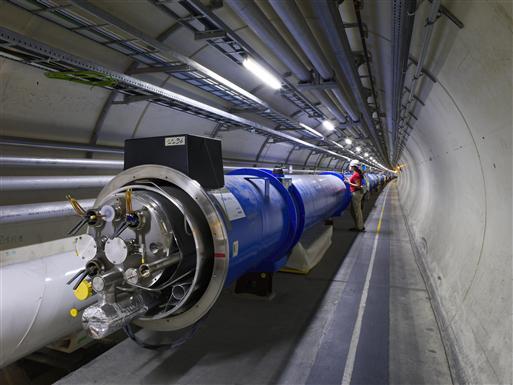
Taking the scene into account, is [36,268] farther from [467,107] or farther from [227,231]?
[467,107]

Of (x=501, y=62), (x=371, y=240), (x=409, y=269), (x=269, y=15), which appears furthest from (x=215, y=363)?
(x=371, y=240)

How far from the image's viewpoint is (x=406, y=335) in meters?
2.63

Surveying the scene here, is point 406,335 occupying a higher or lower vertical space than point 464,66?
lower

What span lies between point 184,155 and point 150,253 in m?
0.54

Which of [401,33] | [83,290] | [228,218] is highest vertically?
[401,33]

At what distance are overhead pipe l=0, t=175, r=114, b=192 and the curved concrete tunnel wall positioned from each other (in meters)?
3.00

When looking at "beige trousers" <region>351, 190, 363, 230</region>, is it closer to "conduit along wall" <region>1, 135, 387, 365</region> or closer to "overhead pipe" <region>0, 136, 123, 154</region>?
"overhead pipe" <region>0, 136, 123, 154</region>

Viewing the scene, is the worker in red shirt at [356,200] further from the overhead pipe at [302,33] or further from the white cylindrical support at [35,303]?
the white cylindrical support at [35,303]

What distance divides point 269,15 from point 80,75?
64.0 inches

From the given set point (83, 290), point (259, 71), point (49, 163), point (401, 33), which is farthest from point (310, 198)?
point (83, 290)

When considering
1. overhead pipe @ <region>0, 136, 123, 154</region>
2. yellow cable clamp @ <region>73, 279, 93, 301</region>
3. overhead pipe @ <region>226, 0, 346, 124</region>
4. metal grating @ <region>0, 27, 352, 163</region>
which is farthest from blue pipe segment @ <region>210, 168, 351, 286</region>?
overhead pipe @ <region>0, 136, 123, 154</region>

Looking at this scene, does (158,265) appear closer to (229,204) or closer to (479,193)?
(229,204)

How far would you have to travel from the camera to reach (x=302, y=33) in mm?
2518

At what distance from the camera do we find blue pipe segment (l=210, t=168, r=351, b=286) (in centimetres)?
196
